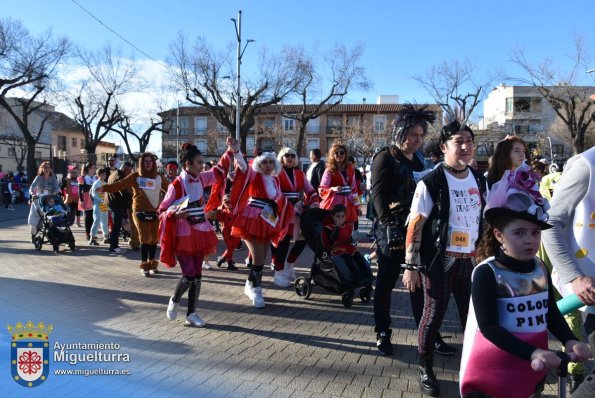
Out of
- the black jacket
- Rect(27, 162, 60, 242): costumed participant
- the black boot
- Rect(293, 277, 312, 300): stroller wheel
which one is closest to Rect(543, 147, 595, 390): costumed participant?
the black boot

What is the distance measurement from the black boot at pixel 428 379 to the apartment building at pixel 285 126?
47.4 meters

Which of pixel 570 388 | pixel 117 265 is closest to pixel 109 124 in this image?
pixel 117 265

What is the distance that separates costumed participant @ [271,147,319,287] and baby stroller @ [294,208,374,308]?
1.77 ft

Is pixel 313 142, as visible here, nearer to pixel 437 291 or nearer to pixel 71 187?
pixel 71 187

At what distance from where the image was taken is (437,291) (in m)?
3.26

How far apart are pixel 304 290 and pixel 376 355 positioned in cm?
210

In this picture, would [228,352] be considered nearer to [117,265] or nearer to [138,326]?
[138,326]

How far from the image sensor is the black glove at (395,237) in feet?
12.2

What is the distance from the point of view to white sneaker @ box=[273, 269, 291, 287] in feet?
Result: 22.4

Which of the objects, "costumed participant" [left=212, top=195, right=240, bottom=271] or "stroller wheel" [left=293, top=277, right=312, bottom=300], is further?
"costumed participant" [left=212, top=195, right=240, bottom=271]

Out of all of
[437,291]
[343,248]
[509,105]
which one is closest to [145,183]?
[343,248]

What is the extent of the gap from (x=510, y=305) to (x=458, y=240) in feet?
3.63

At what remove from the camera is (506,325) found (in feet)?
7.13

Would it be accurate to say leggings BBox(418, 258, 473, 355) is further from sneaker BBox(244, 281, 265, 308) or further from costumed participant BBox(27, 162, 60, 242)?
costumed participant BBox(27, 162, 60, 242)
